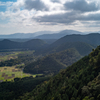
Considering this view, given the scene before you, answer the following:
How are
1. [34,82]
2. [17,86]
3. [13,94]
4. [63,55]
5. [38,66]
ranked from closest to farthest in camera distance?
[13,94] → [17,86] → [34,82] → [38,66] → [63,55]

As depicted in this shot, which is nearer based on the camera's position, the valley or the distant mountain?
the valley

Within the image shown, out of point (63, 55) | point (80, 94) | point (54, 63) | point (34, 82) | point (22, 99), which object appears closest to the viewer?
point (80, 94)

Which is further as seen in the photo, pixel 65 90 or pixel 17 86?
pixel 17 86

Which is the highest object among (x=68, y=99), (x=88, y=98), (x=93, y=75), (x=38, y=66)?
(x=93, y=75)

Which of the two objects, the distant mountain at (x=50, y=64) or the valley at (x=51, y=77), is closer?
the valley at (x=51, y=77)

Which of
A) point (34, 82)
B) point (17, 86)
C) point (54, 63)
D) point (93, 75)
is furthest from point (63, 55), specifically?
point (93, 75)

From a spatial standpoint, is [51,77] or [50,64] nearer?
[51,77]

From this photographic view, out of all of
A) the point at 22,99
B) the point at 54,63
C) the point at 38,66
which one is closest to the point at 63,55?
the point at 54,63

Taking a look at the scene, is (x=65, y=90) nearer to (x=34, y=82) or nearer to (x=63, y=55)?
(x=34, y=82)

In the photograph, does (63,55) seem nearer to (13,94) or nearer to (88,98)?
(13,94)

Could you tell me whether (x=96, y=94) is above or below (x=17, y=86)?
above

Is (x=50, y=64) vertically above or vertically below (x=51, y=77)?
below
